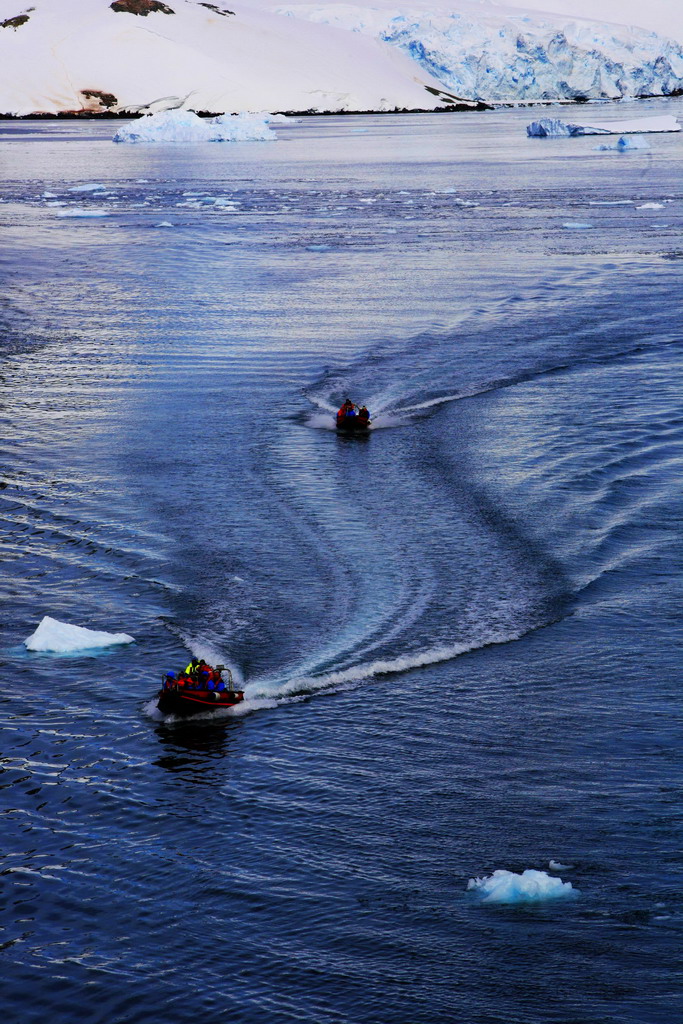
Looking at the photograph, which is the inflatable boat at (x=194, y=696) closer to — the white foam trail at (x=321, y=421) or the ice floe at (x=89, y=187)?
the white foam trail at (x=321, y=421)

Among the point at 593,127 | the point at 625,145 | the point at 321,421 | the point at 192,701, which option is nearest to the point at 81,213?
the point at 321,421

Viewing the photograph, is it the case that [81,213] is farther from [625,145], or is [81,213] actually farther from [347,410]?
[625,145]

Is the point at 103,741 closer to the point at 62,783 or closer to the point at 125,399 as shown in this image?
the point at 62,783

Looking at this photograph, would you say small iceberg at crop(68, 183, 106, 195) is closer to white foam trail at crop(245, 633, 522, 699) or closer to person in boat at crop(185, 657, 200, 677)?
white foam trail at crop(245, 633, 522, 699)

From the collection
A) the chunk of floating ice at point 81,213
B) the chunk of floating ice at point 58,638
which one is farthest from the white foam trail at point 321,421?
the chunk of floating ice at point 81,213

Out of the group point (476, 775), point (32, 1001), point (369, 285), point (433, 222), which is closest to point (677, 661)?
point (476, 775)
